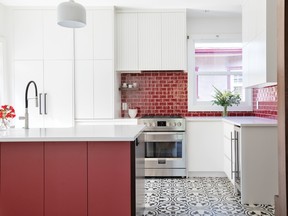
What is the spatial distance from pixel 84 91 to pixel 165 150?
4.91ft

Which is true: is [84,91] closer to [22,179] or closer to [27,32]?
[27,32]

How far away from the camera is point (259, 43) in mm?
3424

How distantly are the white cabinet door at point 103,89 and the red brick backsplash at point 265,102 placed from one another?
2.20m

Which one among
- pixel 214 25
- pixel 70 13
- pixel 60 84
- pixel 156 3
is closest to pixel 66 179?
pixel 70 13

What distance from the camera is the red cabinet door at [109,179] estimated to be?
2.04 metres

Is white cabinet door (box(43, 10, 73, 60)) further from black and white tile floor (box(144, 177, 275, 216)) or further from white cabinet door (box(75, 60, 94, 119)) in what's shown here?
black and white tile floor (box(144, 177, 275, 216))

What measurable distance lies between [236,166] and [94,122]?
214 centimetres

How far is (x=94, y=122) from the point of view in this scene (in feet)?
14.9

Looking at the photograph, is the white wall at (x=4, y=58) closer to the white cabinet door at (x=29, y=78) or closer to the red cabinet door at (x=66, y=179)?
the white cabinet door at (x=29, y=78)


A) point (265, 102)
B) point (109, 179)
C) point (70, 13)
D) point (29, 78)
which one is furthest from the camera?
point (29, 78)

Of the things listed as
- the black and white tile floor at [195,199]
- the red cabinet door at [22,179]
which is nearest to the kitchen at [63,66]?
the black and white tile floor at [195,199]

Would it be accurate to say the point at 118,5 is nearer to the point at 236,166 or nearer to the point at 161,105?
the point at 161,105

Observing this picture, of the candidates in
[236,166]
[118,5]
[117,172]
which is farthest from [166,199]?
[118,5]

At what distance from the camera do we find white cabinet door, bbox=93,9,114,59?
453cm
